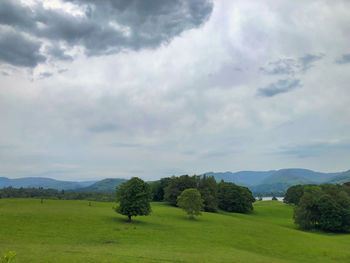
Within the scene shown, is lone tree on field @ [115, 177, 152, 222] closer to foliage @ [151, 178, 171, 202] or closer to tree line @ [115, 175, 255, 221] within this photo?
tree line @ [115, 175, 255, 221]

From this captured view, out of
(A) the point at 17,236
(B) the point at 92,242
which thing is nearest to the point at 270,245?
(B) the point at 92,242

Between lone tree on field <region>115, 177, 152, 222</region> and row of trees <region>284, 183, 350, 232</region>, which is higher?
lone tree on field <region>115, 177, 152, 222</region>

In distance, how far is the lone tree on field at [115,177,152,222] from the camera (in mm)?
55688

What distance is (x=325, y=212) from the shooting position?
7562cm

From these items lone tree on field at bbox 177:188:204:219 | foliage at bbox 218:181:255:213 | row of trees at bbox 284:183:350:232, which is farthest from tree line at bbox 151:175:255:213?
row of trees at bbox 284:183:350:232

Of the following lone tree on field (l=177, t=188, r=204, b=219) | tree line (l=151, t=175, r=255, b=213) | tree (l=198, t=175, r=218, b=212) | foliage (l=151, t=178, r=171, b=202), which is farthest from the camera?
foliage (l=151, t=178, r=171, b=202)

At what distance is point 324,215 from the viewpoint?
249 ft

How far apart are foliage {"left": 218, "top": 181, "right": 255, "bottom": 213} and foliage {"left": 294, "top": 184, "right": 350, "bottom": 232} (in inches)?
1142

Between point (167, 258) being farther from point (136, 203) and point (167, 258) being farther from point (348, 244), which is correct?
point (348, 244)

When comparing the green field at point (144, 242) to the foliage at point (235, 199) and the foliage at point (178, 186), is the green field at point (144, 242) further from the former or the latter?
the foliage at point (235, 199)

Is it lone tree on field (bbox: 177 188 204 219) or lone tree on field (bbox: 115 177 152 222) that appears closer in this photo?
lone tree on field (bbox: 115 177 152 222)

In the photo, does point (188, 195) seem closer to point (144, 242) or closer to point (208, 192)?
point (144, 242)

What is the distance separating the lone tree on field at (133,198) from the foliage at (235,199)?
59.6m

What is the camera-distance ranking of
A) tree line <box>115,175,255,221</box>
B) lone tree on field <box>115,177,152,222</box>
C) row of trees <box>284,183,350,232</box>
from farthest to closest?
row of trees <box>284,183,350,232</box> < tree line <box>115,175,255,221</box> < lone tree on field <box>115,177,152,222</box>
